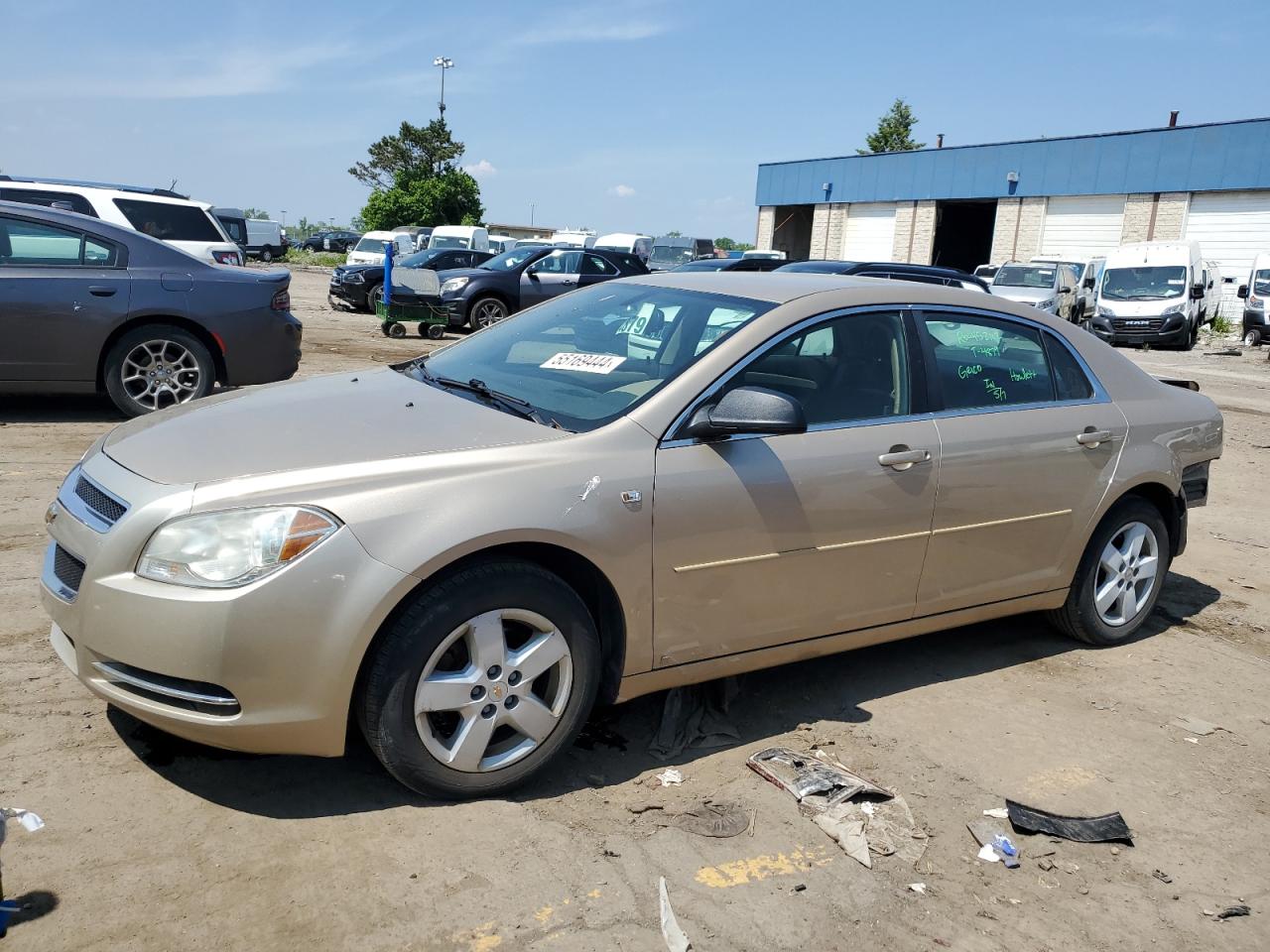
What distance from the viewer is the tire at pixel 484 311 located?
56.8 feet

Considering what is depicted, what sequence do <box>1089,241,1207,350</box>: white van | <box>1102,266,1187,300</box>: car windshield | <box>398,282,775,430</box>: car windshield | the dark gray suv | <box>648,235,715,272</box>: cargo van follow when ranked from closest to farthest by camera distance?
1. <box>398,282,775,430</box>: car windshield
2. the dark gray suv
3. <box>1089,241,1207,350</box>: white van
4. <box>1102,266,1187,300</box>: car windshield
5. <box>648,235,715,272</box>: cargo van

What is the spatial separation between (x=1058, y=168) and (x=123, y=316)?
35841 mm

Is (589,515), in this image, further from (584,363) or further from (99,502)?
(99,502)

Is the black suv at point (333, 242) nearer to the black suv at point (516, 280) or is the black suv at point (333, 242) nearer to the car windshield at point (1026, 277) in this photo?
the car windshield at point (1026, 277)

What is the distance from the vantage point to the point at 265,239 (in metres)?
50.1

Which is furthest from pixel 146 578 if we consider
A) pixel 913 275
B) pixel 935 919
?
pixel 913 275

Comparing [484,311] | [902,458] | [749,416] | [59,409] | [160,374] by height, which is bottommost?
[59,409]

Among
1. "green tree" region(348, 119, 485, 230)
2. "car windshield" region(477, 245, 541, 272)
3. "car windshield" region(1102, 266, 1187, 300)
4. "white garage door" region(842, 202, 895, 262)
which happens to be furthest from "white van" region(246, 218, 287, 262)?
"car windshield" region(1102, 266, 1187, 300)

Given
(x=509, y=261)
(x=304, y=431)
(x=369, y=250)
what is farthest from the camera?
(x=369, y=250)

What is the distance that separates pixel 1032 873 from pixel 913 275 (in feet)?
39.7

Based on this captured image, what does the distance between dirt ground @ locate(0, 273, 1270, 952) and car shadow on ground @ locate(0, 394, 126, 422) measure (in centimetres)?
444

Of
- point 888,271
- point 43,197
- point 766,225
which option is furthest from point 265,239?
point 888,271

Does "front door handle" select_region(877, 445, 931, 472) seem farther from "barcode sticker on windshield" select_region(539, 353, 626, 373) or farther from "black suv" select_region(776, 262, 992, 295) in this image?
"black suv" select_region(776, 262, 992, 295)

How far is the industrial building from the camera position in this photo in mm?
31875
